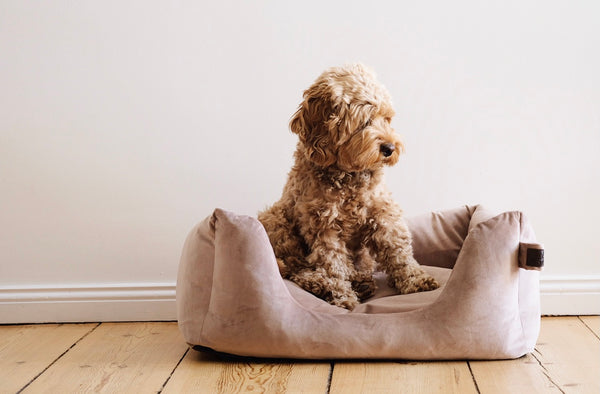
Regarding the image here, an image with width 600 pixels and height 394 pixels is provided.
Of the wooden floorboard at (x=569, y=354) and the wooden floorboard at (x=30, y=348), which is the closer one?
the wooden floorboard at (x=569, y=354)

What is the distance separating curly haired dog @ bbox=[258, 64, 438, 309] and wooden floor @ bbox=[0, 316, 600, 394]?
365 millimetres

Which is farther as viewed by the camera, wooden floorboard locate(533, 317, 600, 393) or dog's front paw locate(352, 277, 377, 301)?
dog's front paw locate(352, 277, 377, 301)

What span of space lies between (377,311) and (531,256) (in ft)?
1.78

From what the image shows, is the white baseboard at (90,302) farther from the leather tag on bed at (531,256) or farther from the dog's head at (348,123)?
the dog's head at (348,123)

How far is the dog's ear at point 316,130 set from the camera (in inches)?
94.6

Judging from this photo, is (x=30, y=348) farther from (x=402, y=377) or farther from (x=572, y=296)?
(x=572, y=296)

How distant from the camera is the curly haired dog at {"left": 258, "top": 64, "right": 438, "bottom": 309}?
2373mm

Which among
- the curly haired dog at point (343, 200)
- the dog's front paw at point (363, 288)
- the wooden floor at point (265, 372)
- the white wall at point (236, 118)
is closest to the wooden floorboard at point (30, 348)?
the wooden floor at point (265, 372)

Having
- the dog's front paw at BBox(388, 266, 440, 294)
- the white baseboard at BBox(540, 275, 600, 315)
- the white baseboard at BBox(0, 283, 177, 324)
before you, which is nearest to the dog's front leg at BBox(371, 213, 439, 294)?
the dog's front paw at BBox(388, 266, 440, 294)

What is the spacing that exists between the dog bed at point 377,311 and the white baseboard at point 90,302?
0.79m

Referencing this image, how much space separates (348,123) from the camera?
236cm

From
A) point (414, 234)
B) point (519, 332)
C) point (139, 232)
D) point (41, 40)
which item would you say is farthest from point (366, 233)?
point (41, 40)

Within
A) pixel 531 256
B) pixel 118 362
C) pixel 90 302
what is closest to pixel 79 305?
pixel 90 302

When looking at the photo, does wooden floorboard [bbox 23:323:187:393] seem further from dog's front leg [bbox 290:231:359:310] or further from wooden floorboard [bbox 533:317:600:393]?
wooden floorboard [bbox 533:317:600:393]
